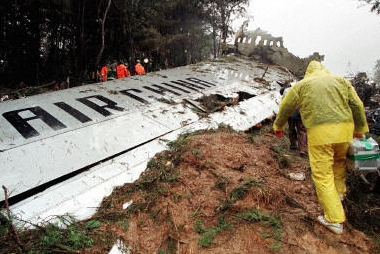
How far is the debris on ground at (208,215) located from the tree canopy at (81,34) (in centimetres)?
901

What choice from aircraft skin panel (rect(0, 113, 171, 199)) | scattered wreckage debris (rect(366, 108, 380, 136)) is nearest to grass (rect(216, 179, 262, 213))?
aircraft skin panel (rect(0, 113, 171, 199))

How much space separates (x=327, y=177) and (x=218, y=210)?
1004 mm

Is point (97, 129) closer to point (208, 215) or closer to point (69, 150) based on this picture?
point (69, 150)

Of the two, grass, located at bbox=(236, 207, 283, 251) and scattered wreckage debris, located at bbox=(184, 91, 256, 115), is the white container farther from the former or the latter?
scattered wreckage debris, located at bbox=(184, 91, 256, 115)

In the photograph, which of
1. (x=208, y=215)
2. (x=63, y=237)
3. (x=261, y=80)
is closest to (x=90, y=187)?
(x=63, y=237)

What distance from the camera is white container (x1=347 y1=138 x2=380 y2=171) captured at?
88.7 inches

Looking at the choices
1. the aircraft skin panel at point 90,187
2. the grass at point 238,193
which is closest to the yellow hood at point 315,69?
the grass at point 238,193

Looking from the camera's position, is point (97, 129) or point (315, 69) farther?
point (97, 129)

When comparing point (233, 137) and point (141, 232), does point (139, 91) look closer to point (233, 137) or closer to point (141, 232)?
point (233, 137)

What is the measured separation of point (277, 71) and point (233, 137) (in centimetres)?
745

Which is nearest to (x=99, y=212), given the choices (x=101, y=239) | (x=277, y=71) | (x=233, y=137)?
(x=101, y=239)

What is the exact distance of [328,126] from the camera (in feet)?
7.28

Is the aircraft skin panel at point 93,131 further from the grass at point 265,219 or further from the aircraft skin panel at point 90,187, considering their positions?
the grass at point 265,219

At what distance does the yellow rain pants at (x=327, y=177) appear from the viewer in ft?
7.14
